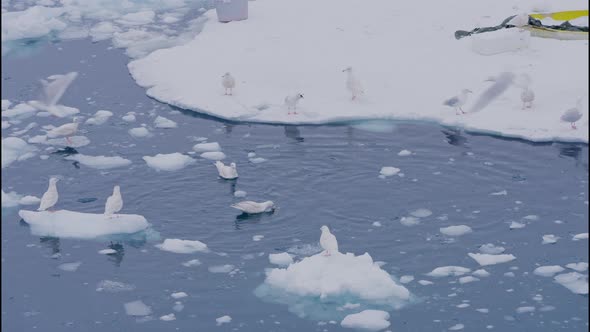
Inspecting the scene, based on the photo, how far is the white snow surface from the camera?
1231 centimetres

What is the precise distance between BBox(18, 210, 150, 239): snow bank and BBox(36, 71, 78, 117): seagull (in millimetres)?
1887

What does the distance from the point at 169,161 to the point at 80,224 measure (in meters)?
2.25

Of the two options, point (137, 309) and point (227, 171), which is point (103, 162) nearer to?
point (227, 171)

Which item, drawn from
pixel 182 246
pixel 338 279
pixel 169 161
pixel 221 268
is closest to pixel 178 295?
pixel 221 268

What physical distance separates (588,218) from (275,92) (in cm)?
652

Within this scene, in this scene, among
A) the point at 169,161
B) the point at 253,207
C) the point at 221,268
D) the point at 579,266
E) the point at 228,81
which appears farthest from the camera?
the point at 228,81

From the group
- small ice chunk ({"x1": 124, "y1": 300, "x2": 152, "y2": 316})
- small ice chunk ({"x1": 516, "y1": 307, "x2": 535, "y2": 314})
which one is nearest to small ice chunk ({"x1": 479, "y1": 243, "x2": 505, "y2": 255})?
small ice chunk ({"x1": 516, "y1": 307, "x2": 535, "y2": 314})

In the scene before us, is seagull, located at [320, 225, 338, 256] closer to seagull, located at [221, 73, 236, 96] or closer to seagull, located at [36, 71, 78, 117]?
seagull, located at [36, 71, 78, 117]

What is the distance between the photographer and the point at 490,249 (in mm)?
13398

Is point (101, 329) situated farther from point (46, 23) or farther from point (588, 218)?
point (46, 23)

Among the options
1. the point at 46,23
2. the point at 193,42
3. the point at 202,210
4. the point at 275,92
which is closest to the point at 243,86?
the point at 275,92

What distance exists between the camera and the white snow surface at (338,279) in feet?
40.4

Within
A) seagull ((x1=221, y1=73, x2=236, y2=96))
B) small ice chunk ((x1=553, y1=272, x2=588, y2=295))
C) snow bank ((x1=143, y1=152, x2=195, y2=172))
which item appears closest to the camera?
small ice chunk ((x1=553, y1=272, x2=588, y2=295))

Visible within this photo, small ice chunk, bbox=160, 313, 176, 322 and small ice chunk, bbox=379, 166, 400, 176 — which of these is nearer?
small ice chunk, bbox=160, 313, 176, 322
